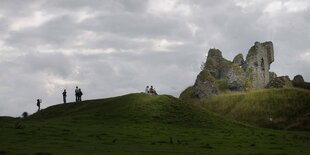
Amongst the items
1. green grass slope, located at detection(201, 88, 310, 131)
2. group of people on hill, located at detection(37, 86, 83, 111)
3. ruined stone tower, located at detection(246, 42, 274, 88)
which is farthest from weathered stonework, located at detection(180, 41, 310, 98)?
group of people on hill, located at detection(37, 86, 83, 111)

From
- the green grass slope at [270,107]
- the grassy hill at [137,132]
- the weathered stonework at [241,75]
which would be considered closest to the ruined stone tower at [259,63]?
the weathered stonework at [241,75]

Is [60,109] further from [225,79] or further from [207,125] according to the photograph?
[225,79]

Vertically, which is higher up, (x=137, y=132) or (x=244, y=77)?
(x=244, y=77)

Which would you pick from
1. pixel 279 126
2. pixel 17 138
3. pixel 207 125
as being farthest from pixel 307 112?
pixel 17 138

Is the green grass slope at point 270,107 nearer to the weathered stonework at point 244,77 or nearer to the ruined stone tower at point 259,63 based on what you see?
the weathered stonework at point 244,77

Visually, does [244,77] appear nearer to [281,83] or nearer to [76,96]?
[281,83]

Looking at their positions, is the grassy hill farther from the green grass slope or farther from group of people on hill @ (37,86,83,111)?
the green grass slope

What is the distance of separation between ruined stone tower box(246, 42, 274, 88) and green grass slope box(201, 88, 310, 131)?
47.5 feet

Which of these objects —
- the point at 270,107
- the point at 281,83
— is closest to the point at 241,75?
the point at 281,83

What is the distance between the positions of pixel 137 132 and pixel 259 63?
86033mm

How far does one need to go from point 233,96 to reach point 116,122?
6113 cm

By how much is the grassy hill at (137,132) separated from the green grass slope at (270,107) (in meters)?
29.3

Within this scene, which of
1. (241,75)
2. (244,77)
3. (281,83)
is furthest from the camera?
(241,75)

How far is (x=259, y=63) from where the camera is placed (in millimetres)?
135000
